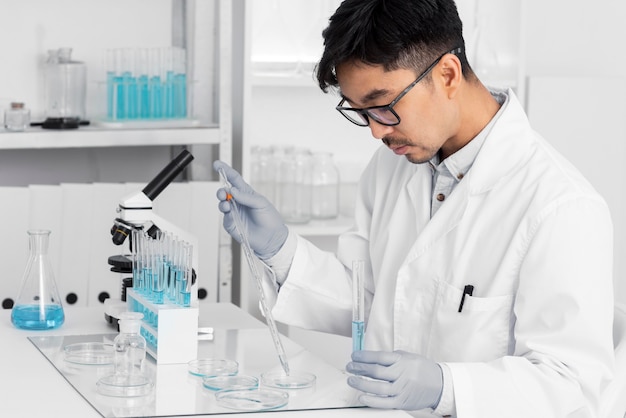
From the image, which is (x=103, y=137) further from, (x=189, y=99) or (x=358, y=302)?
(x=358, y=302)

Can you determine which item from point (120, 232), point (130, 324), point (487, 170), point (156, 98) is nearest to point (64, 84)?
point (156, 98)

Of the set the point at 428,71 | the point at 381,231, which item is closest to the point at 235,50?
the point at 381,231

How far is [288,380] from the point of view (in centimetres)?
158

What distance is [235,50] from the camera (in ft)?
9.64

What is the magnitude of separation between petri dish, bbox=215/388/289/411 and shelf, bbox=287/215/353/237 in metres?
1.25

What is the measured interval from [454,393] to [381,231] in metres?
0.52

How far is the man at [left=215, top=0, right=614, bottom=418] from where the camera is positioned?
150 centimetres

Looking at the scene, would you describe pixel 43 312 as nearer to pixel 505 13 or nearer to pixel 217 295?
pixel 217 295

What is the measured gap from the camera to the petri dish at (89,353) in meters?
1.67

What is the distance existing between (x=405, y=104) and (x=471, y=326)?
386 mm

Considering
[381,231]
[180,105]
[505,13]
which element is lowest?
[381,231]

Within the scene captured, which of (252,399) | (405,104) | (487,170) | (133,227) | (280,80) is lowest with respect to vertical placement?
(252,399)

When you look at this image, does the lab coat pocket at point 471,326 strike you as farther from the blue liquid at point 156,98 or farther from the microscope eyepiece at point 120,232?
the blue liquid at point 156,98

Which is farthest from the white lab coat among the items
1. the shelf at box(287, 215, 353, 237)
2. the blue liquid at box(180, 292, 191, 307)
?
the shelf at box(287, 215, 353, 237)
